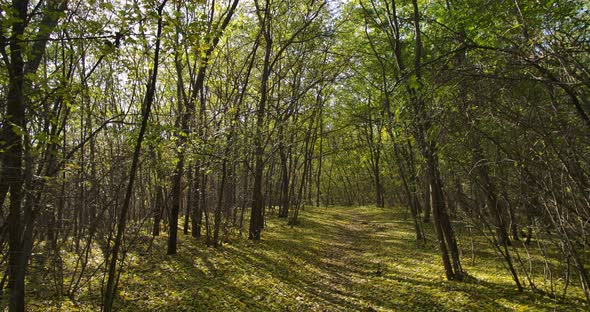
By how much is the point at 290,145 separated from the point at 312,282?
13.4ft

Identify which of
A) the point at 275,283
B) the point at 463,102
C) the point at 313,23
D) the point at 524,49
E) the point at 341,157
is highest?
the point at 313,23

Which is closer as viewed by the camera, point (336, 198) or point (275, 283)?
point (275, 283)

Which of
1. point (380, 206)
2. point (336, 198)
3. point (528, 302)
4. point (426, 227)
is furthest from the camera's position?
→ point (336, 198)

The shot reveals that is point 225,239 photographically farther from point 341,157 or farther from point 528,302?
point 341,157

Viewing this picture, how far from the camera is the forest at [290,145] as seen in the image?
363 centimetres

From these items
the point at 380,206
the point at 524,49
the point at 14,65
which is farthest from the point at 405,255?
the point at 380,206

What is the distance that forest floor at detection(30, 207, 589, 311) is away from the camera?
6.34m

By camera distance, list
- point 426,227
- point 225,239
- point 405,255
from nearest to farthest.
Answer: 1. point 405,255
2. point 225,239
3. point 426,227

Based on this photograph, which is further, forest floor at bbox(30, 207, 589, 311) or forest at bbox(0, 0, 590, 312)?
forest floor at bbox(30, 207, 589, 311)

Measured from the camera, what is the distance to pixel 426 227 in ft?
52.6

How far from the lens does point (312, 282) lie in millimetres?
8250

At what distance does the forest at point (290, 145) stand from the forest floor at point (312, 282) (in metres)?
0.07

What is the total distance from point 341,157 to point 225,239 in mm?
22902

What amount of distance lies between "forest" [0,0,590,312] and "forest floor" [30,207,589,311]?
65 millimetres
